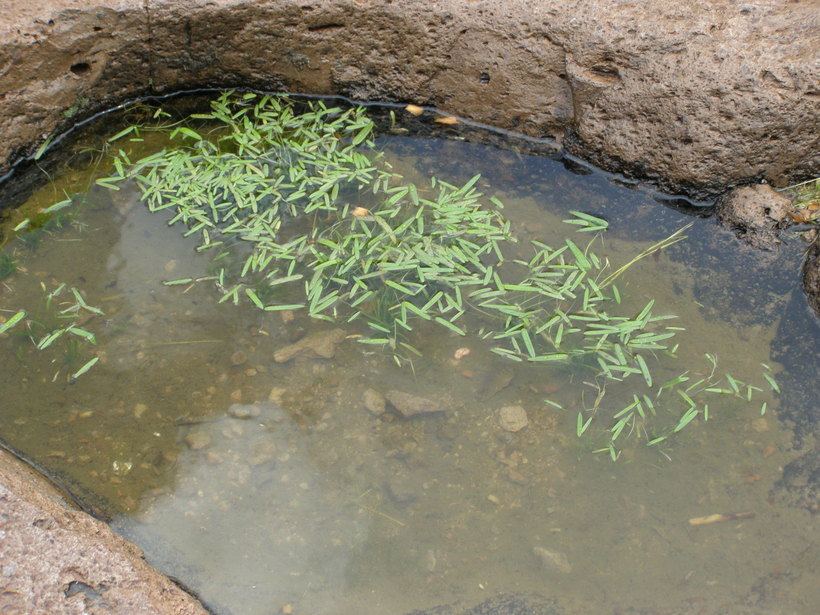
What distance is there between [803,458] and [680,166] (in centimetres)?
160

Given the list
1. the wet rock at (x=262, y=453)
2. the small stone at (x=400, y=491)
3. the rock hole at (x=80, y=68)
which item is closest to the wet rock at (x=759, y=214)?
the small stone at (x=400, y=491)

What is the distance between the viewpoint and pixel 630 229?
12.3 ft

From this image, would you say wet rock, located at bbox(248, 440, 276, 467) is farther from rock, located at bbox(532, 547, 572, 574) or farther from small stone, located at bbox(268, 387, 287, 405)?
rock, located at bbox(532, 547, 572, 574)

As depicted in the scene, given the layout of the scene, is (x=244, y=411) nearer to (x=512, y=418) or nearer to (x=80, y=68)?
(x=512, y=418)

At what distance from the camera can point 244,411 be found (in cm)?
317

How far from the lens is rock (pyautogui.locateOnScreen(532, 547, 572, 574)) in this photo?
9.13ft

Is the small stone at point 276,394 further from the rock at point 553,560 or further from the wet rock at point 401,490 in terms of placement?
the rock at point 553,560

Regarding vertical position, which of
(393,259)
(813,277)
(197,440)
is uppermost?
(813,277)

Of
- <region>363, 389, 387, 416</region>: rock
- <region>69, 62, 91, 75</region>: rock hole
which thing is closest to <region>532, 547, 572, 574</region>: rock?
<region>363, 389, 387, 416</region>: rock

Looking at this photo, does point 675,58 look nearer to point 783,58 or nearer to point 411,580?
point 783,58

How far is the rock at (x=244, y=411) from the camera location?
124 inches

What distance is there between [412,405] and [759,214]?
208 centimetres

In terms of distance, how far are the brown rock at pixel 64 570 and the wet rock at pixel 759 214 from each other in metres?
3.14

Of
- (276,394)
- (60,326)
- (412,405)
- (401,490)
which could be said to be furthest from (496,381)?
(60,326)
